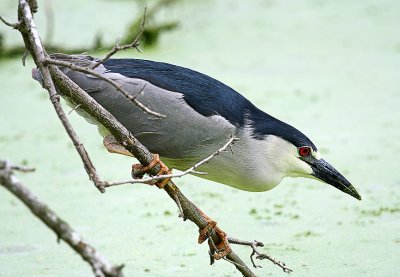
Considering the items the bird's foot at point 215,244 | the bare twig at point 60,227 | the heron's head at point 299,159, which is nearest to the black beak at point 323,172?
the heron's head at point 299,159

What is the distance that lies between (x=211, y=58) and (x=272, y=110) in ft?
3.64

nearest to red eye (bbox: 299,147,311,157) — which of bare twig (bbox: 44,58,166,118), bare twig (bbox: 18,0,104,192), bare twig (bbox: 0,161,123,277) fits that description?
bare twig (bbox: 44,58,166,118)

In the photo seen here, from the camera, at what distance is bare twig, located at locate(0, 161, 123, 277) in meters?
1.54

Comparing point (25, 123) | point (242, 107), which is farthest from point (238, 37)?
point (242, 107)

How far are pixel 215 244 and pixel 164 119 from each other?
0.42 metres

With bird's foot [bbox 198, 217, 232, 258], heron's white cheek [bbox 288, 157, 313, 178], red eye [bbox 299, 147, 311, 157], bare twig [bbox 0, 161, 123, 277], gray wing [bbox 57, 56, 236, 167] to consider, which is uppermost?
red eye [bbox 299, 147, 311, 157]

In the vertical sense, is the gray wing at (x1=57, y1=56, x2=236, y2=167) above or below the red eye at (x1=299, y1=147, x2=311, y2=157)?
below

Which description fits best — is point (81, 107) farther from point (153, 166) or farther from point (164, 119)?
point (164, 119)

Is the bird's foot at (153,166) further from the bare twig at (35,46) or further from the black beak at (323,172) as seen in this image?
the black beak at (323,172)

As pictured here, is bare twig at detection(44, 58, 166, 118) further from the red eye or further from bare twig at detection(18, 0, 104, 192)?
the red eye

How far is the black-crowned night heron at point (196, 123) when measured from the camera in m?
2.63

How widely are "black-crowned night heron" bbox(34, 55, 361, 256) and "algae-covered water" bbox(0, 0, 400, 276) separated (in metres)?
0.41

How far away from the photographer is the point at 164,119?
265 cm

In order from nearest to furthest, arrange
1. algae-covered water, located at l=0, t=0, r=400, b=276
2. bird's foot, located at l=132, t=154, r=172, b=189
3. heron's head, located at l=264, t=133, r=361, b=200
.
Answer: bird's foot, located at l=132, t=154, r=172, b=189 → heron's head, located at l=264, t=133, r=361, b=200 → algae-covered water, located at l=0, t=0, r=400, b=276
